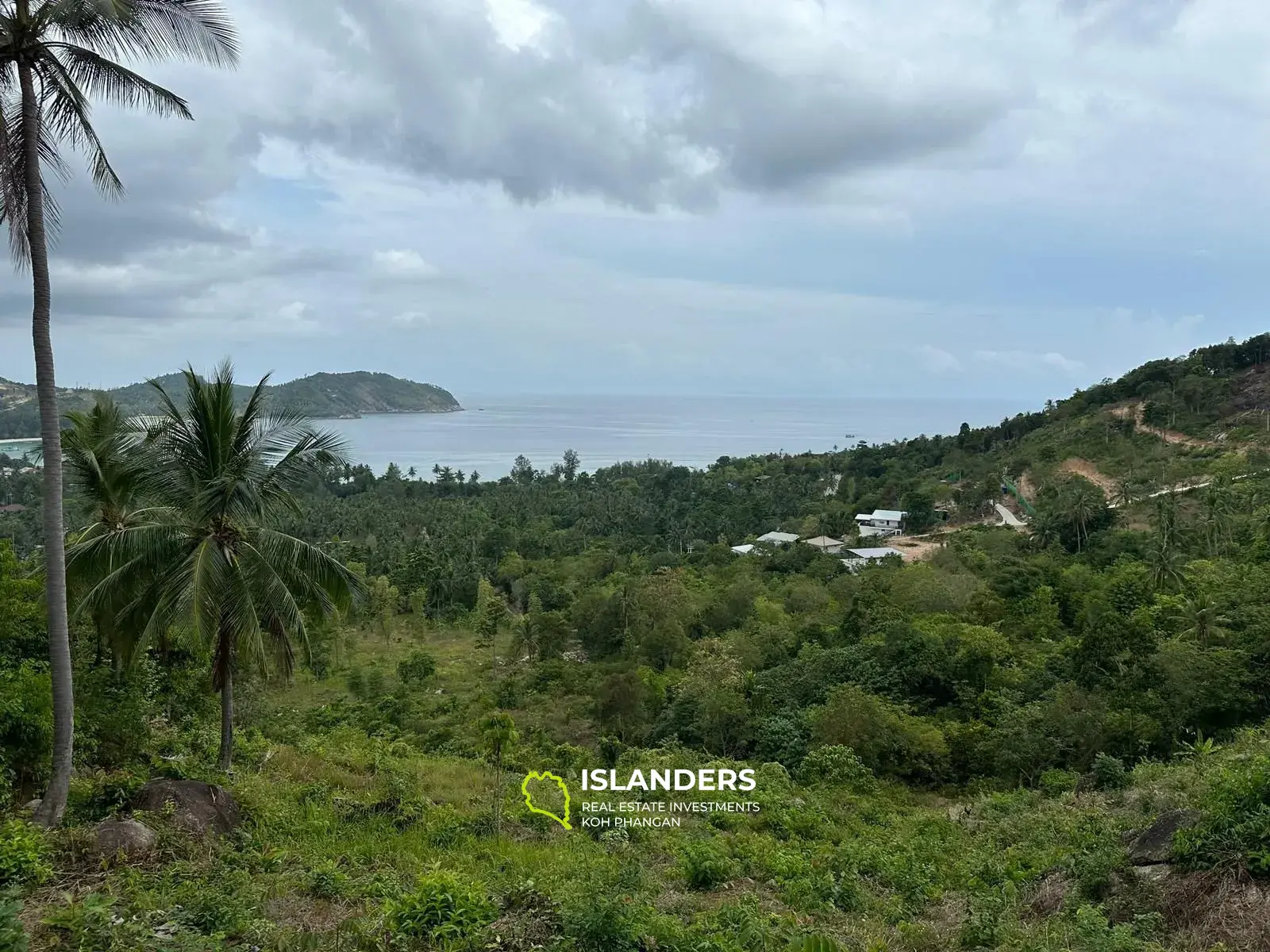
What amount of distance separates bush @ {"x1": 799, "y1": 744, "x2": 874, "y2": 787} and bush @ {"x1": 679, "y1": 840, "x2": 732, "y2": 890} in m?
5.43

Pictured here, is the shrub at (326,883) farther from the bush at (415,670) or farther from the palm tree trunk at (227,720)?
the bush at (415,670)

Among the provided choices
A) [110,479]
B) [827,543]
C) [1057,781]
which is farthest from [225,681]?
[827,543]

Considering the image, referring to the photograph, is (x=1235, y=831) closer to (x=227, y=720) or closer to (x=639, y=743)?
(x=227, y=720)

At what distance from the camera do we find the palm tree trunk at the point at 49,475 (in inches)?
207

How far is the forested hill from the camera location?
7.72 meters

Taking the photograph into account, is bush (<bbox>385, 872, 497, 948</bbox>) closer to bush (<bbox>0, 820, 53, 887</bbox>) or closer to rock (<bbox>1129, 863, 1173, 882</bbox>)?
bush (<bbox>0, 820, 53, 887</bbox>)

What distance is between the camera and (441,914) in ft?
14.7

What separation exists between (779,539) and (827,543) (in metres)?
3.32

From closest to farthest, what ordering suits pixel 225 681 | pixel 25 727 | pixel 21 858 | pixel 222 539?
1. pixel 21 858
2. pixel 25 727
3. pixel 222 539
4. pixel 225 681

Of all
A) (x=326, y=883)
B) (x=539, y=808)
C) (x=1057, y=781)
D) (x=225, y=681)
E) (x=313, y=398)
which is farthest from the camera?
(x=313, y=398)

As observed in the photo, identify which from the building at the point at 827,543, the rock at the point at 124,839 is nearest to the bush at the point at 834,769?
the rock at the point at 124,839

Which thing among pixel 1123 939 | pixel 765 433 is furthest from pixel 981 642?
pixel 765 433

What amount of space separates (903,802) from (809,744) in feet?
6.63

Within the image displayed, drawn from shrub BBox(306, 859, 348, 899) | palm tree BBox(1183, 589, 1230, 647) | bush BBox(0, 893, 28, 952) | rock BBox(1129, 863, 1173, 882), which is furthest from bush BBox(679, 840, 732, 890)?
palm tree BBox(1183, 589, 1230, 647)
